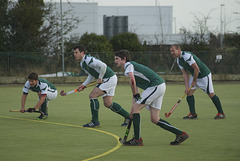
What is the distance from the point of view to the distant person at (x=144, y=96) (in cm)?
688

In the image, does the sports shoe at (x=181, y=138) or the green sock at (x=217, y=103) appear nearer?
the sports shoe at (x=181, y=138)

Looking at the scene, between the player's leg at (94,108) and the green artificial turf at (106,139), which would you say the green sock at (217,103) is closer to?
the green artificial turf at (106,139)

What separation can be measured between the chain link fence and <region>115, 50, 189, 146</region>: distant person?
750 inches

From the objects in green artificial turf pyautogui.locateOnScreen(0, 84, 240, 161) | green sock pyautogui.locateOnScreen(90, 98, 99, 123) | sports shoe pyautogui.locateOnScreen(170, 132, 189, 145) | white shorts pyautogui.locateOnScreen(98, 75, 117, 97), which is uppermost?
white shorts pyautogui.locateOnScreen(98, 75, 117, 97)

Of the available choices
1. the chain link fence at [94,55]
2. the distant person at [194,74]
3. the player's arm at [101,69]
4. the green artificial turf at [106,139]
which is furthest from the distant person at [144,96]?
the chain link fence at [94,55]

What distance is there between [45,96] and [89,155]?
3.93 meters

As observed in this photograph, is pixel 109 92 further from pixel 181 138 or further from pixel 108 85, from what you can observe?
pixel 181 138

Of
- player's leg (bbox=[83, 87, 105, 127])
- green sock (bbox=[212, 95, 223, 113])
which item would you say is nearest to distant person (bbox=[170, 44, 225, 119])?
green sock (bbox=[212, 95, 223, 113])

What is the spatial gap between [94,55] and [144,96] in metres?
19.5

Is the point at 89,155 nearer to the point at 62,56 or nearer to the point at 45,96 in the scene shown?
the point at 45,96

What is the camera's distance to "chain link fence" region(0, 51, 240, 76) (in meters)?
25.5

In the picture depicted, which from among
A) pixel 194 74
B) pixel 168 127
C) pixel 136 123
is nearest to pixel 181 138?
pixel 168 127

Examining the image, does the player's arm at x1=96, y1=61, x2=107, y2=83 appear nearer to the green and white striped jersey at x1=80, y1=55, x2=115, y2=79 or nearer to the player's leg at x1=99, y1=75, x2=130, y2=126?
the green and white striped jersey at x1=80, y1=55, x2=115, y2=79

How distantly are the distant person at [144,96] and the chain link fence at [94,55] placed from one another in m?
19.1
